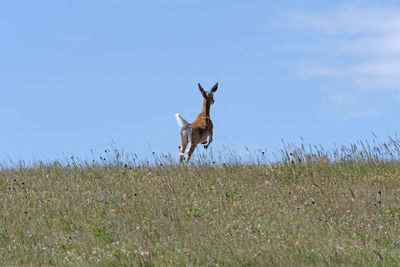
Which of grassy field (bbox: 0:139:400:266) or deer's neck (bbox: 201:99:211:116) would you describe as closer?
grassy field (bbox: 0:139:400:266)

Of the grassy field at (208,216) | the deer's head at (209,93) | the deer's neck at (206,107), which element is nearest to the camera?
the grassy field at (208,216)

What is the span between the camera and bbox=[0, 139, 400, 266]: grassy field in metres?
6.83

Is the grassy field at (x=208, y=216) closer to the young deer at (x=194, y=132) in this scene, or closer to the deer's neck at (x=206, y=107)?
the young deer at (x=194, y=132)

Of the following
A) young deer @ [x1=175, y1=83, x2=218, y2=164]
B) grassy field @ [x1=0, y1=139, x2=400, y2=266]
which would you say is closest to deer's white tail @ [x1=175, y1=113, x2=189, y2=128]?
young deer @ [x1=175, y1=83, x2=218, y2=164]

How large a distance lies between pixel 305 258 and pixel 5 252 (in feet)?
13.6

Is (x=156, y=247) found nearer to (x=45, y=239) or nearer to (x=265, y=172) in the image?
(x=45, y=239)

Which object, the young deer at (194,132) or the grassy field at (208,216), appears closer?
the grassy field at (208,216)

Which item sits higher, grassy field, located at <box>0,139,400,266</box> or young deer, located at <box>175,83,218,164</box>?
young deer, located at <box>175,83,218,164</box>

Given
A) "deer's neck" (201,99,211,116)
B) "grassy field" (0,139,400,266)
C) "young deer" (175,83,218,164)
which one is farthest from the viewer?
"deer's neck" (201,99,211,116)

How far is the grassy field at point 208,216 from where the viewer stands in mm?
6828

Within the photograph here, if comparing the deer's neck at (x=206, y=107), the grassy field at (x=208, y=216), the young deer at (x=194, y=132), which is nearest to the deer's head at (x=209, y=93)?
the deer's neck at (x=206, y=107)

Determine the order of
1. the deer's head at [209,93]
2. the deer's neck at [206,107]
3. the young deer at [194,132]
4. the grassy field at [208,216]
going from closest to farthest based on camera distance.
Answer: the grassy field at [208,216], the young deer at [194,132], the deer's head at [209,93], the deer's neck at [206,107]

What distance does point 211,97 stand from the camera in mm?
18344

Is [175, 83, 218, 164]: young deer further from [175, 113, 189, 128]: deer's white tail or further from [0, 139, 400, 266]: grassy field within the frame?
[0, 139, 400, 266]: grassy field
